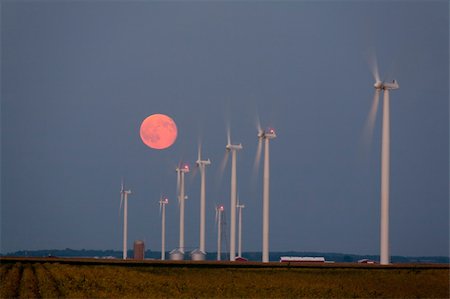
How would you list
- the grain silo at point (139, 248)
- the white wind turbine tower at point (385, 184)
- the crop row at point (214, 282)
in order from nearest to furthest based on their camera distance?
the crop row at point (214, 282), the white wind turbine tower at point (385, 184), the grain silo at point (139, 248)

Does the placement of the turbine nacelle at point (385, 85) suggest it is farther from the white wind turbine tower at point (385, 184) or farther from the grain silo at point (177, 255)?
the grain silo at point (177, 255)

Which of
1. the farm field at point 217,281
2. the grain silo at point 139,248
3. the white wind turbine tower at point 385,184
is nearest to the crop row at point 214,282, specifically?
the farm field at point 217,281

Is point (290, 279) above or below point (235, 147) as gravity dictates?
below

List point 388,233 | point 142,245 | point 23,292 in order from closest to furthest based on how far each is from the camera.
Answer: point 23,292
point 388,233
point 142,245

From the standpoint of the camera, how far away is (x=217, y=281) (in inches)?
2827

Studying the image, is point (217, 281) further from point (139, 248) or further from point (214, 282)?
point (139, 248)

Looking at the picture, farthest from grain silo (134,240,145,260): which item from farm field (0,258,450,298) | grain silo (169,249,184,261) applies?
farm field (0,258,450,298)

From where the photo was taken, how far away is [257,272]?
76.0 metres

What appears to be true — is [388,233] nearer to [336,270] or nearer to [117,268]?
[336,270]

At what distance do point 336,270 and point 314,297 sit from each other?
40.5 feet

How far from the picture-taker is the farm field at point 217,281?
65938 millimetres

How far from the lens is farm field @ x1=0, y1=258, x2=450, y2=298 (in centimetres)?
6594

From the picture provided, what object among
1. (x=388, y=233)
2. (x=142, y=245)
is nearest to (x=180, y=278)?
(x=388, y=233)

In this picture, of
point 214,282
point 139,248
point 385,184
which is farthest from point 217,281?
point 139,248
